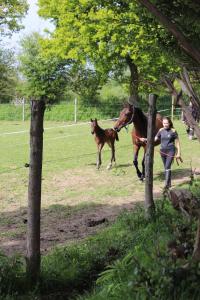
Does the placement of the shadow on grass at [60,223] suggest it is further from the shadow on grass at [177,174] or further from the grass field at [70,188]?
the shadow on grass at [177,174]

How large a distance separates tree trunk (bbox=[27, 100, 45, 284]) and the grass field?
6.70ft

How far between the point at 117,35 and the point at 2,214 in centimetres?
2089

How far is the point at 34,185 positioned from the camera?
4.93m

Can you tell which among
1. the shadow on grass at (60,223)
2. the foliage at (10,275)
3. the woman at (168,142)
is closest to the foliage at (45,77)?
the woman at (168,142)

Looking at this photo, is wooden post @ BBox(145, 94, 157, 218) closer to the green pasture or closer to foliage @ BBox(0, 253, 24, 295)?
Answer: the green pasture

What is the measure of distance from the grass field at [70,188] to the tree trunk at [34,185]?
2.04 m

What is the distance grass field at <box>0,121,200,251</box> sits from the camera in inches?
320

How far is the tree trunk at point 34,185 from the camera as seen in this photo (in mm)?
4855

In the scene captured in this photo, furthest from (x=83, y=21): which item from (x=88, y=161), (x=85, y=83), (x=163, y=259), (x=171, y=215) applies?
(x=163, y=259)

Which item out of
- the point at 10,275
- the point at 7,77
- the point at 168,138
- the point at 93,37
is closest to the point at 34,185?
the point at 10,275

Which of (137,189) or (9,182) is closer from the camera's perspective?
(137,189)

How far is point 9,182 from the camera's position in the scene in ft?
42.1

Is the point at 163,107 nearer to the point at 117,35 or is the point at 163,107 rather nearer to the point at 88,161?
the point at 117,35

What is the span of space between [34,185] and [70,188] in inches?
281
